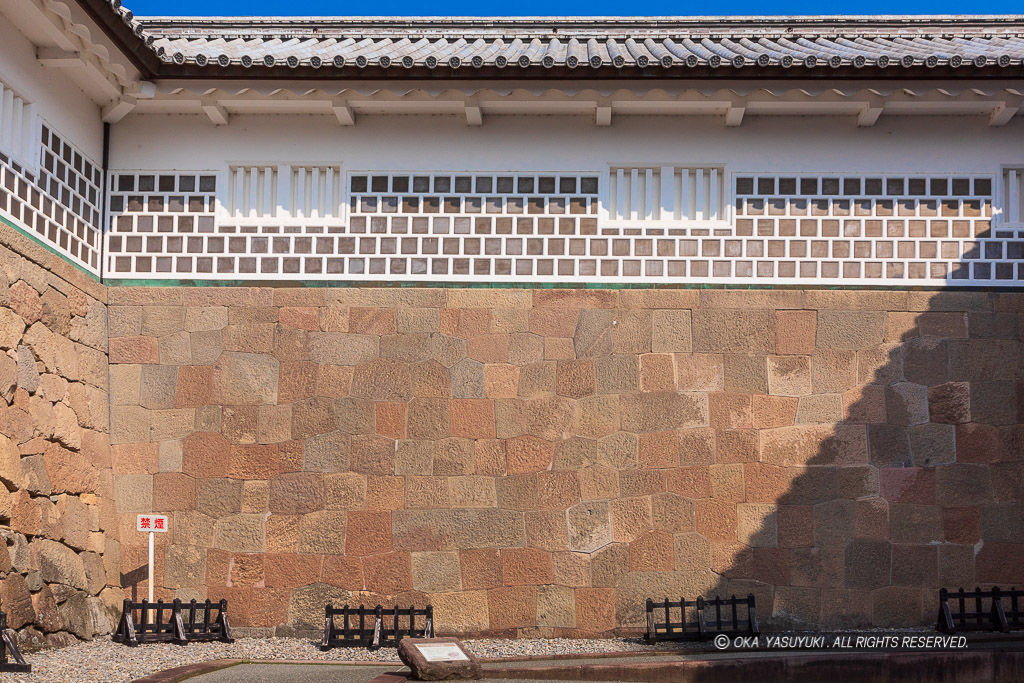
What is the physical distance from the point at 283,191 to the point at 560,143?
2.55 m

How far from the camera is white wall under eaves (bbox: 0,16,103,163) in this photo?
8.70 metres

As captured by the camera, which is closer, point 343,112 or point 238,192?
point 343,112

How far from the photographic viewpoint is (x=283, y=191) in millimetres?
10336

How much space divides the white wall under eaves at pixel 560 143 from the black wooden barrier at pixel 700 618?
383 centimetres

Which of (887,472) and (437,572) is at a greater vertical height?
(887,472)

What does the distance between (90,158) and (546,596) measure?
554cm

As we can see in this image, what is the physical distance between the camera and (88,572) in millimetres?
9266

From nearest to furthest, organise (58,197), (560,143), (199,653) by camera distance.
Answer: (199,653) → (58,197) → (560,143)

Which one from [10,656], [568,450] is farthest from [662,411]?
[10,656]

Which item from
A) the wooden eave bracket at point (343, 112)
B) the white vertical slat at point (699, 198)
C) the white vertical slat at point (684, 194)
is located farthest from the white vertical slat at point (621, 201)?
the wooden eave bracket at point (343, 112)

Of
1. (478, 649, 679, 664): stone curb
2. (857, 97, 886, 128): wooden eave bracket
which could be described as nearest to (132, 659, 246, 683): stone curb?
(478, 649, 679, 664): stone curb

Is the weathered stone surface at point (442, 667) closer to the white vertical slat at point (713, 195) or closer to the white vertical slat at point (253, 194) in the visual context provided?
the white vertical slat at point (253, 194)

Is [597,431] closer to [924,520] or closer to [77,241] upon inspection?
[924,520]

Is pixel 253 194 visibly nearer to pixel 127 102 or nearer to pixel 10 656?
pixel 127 102
